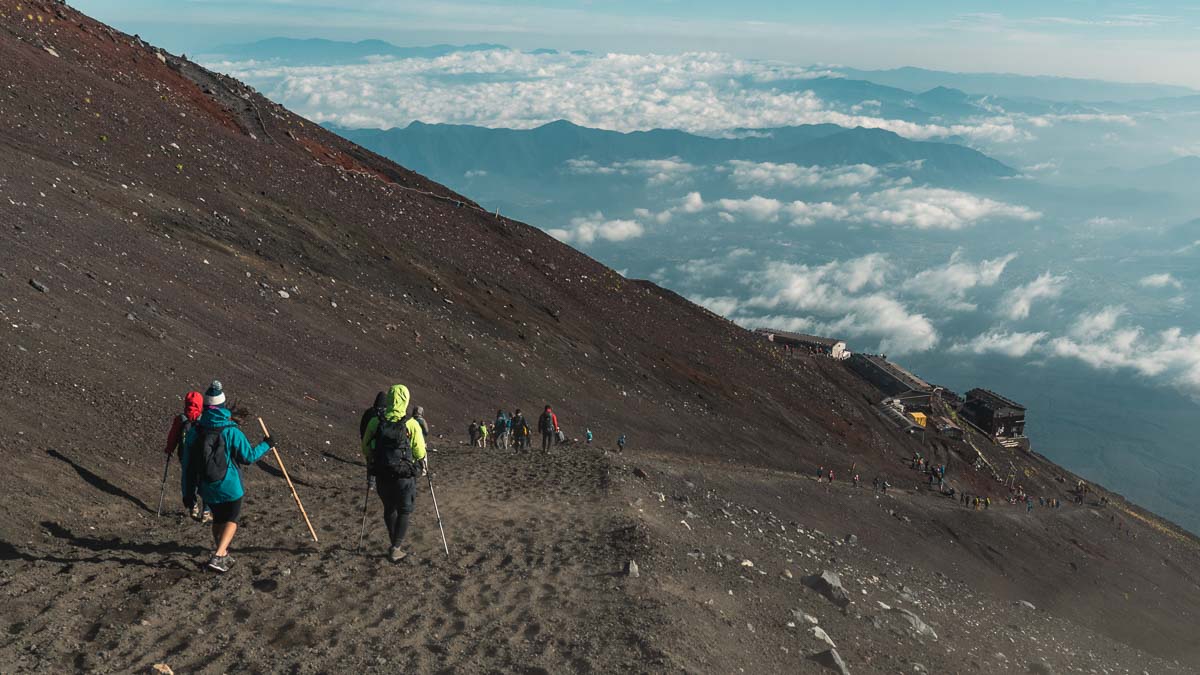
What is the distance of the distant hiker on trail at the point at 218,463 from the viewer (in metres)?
8.88

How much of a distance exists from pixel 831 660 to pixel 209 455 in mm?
8016

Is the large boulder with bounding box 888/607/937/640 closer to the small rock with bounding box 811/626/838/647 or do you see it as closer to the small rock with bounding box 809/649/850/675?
the small rock with bounding box 811/626/838/647

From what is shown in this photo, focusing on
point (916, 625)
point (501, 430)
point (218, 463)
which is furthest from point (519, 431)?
point (218, 463)

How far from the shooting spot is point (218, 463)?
29.3 feet

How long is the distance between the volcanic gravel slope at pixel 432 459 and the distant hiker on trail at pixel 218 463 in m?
0.63

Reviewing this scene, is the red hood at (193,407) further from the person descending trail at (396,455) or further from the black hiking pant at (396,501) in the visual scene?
the black hiking pant at (396,501)

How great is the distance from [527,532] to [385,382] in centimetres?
1636

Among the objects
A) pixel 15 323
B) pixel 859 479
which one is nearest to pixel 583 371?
pixel 859 479

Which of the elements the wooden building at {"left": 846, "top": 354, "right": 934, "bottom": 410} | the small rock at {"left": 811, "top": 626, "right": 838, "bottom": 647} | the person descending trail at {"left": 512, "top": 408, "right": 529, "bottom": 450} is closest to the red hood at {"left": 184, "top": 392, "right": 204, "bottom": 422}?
the small rock at {"left": 811, "top": 626, "right": 838, "bottom": 647}

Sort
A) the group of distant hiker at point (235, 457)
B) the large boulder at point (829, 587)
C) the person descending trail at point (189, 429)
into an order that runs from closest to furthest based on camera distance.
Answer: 1. the group of distant hiker at point (235, 457)
2. the person descending trail at point (189, 429)
3. the large boulder at point (829, 587)

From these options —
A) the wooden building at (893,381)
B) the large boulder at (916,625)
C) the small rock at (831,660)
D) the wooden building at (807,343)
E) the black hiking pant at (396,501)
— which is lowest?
the wooden building at (893,381)

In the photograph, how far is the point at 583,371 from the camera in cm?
3906

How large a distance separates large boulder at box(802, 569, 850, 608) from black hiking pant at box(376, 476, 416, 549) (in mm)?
7423

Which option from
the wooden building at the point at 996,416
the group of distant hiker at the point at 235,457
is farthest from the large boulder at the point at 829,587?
the wooden building at the point at 996,416
